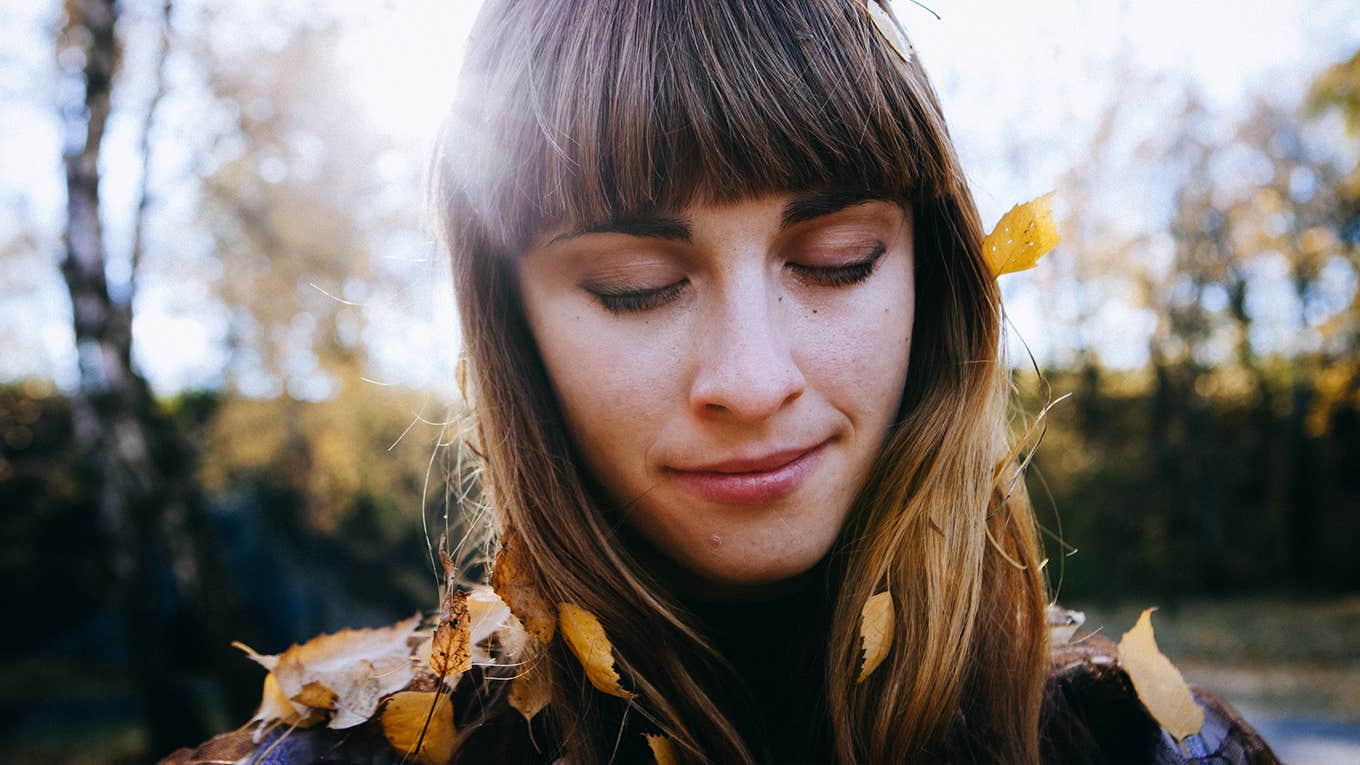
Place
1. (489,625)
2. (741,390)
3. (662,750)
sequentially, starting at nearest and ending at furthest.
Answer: (741,390), (662,750), (489,625)

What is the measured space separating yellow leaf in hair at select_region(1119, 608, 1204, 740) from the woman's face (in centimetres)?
60

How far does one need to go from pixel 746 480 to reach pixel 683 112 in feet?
1.90

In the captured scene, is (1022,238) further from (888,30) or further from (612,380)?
(612,380)

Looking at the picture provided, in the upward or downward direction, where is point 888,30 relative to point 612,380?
upward

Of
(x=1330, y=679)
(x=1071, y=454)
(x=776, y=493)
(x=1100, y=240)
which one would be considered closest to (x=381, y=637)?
(x=776, y=493)

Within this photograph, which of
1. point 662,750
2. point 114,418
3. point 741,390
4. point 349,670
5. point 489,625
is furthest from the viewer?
point 114,418

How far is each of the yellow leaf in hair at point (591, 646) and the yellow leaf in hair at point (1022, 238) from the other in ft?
3.17

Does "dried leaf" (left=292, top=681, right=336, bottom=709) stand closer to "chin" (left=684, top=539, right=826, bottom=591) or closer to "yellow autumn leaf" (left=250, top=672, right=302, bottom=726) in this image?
"yellow autumn leaf" (left=250, top=672, right=302, bottom=726)

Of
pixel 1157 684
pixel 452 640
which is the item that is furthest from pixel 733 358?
pixel 1157 684

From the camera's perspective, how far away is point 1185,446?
571 inches

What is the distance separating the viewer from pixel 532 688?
1.34 m

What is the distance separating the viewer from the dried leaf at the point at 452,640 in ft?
4.11

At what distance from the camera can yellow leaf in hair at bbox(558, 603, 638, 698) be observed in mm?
1271

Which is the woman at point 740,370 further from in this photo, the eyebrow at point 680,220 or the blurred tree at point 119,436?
the blurred tree at point 119,436
